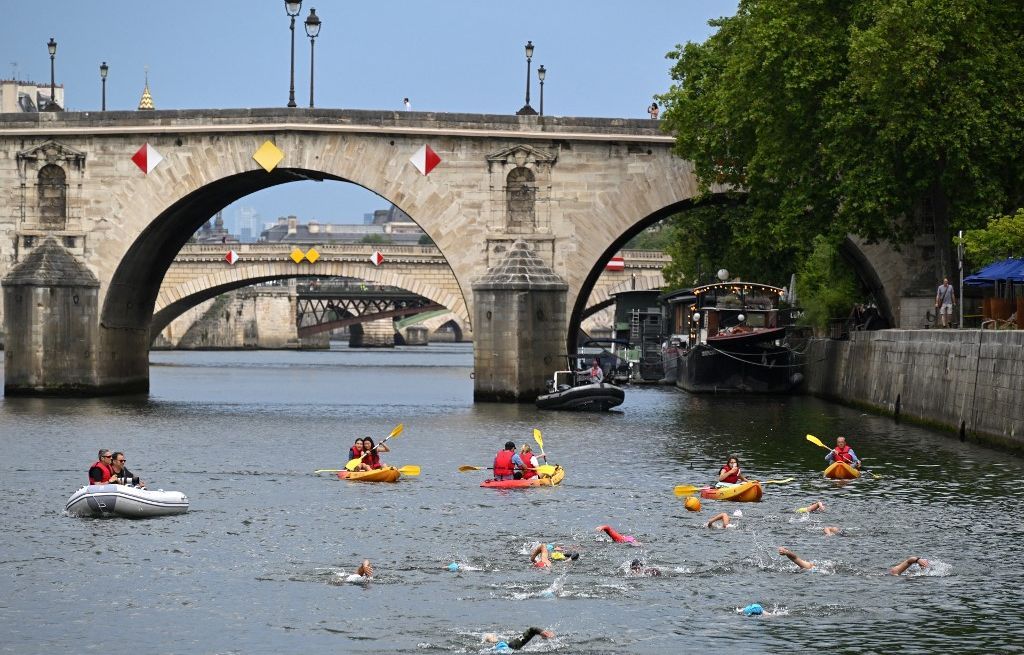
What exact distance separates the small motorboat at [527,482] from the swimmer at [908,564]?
1275cm

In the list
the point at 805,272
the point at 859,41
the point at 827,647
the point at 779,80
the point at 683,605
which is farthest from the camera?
the point at 805,272

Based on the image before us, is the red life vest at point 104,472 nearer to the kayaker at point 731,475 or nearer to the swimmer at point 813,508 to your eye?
the kayaker at point 731,475

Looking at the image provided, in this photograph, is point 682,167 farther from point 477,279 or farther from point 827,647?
point 827,647

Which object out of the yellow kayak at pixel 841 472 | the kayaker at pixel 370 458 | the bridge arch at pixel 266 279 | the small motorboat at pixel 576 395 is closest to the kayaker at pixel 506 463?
the kayaker at pixel 370 458

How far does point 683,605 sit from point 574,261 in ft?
124

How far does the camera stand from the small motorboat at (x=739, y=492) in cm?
3569

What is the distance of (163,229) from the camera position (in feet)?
220

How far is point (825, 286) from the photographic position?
73312 mm

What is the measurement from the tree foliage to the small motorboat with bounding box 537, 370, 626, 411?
729 centimetres

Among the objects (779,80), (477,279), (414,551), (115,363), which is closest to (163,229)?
(115,363)

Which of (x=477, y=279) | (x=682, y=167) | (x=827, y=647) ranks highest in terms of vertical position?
(x=682, y=167)

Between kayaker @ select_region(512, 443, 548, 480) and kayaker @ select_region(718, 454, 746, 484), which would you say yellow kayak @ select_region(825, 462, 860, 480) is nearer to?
kayaker @ select_region(718, 454, 746, 484)

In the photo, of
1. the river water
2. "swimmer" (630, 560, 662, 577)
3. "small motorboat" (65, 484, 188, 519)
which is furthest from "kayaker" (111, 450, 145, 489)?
"swimmer" (630, 560, 662, 577)

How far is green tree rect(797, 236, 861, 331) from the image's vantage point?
71188 millimetres
